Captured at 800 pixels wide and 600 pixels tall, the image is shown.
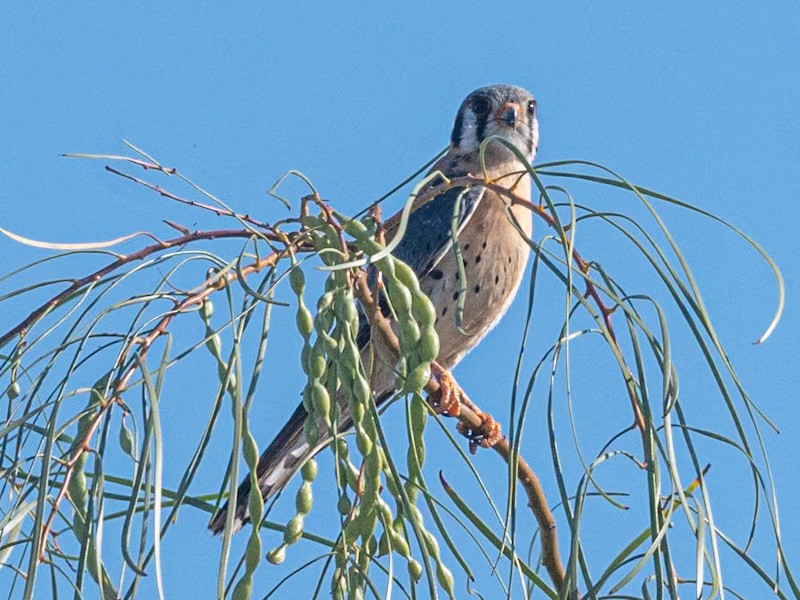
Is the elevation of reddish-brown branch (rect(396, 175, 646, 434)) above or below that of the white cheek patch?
below

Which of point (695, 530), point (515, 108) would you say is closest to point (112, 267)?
point (695, 530)

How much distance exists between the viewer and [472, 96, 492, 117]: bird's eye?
5.85 metres

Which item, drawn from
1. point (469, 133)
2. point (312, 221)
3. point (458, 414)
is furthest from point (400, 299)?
point (469, 133)

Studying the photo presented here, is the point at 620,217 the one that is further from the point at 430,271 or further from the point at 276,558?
the point at 430,271

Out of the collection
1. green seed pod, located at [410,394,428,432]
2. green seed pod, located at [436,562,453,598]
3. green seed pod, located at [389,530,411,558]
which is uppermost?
green seed pod, located at [410,394,428,432]

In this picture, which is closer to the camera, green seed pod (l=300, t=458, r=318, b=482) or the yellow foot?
green seed pod (l=300, t=458, r=318, b=482)

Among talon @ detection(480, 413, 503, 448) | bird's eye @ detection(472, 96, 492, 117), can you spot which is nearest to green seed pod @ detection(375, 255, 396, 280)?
talon @ detection(480, 413, 503, 448)

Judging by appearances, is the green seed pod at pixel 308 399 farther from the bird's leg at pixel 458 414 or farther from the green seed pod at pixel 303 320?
the bird's leg at pixel 458 414

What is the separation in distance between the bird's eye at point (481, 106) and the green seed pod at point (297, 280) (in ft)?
14.0

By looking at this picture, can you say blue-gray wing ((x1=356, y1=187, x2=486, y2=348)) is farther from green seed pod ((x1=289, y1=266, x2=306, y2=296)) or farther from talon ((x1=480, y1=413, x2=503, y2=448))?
green seed pod ((x1=289, y1=266, x2=306, y2=296))

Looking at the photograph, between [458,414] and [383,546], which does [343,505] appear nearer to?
[383,546]

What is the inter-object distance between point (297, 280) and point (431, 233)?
11.5ft

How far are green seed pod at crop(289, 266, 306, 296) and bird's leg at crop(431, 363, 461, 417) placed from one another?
2.46 meters

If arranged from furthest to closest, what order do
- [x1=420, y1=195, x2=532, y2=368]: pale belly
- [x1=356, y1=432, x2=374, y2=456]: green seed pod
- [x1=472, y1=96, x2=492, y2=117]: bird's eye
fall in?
[x1=472, y1=96, x2=492, y2=117]: bird's eye → [x1=420, y1=195, x2=532, y2=368]: pale belly → [x1=356, y1=432, x2=374, y2=456]: green seed pod
